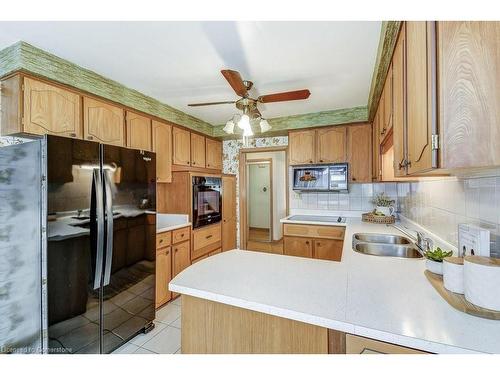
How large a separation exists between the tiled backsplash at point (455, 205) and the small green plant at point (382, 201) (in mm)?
719

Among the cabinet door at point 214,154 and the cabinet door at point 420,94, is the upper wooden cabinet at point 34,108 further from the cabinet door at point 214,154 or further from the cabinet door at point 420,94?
the cabinet door at point 420,94

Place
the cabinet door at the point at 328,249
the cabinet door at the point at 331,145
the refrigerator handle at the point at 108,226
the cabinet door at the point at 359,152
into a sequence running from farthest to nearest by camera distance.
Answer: the cabinet door at the point at 331,145 < the cabinet door at the point at 359,152 < the cabinet door at the point at 328,249 < the refrigerator handle at the point at 108,226

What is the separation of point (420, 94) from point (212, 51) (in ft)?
4.82

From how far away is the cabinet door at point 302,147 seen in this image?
10.7ft

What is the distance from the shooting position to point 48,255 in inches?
55.1

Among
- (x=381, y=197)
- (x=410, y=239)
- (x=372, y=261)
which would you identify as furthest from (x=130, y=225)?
(x=381, y=197)

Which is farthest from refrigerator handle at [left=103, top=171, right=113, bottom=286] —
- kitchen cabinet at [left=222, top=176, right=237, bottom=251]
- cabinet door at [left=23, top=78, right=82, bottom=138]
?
kitchen cabinet at [left=222, top=176, right=237, bottom=251]

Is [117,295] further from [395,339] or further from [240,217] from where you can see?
[240,217]

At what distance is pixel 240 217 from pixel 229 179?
2.46ft

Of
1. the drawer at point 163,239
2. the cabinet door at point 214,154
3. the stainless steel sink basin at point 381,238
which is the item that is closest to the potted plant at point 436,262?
the stainless steel sink basin at point 381,238

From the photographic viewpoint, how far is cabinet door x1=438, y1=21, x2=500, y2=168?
653 millimetres

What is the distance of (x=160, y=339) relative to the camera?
2004 millimetres

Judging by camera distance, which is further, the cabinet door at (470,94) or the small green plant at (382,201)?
the small green plant at (382,201)

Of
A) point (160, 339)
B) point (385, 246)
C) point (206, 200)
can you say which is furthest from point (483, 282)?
point (206, 200)
